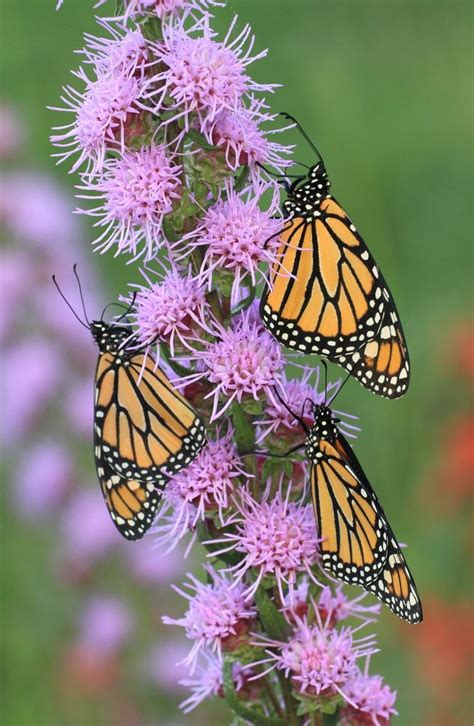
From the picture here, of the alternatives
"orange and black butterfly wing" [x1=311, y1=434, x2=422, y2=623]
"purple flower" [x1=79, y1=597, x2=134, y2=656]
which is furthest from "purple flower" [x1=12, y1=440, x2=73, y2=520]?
"orange and black butterfly wing" [x1=311, y1=434, x2=422, y2=623]

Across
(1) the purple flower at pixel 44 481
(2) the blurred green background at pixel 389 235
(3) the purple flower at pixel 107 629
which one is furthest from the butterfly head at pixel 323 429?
(1) the purple flower at pixel 44 481

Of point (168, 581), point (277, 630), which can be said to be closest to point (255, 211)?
point (277, 630)

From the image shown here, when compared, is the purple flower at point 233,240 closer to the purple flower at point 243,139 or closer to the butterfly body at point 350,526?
the purple flower at point 243,139

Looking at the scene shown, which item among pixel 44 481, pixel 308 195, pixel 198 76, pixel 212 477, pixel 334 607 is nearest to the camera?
pixel 198 76

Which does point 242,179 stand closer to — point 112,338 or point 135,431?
point 112,338

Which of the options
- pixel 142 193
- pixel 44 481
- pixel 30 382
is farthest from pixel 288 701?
pixel 30 382
